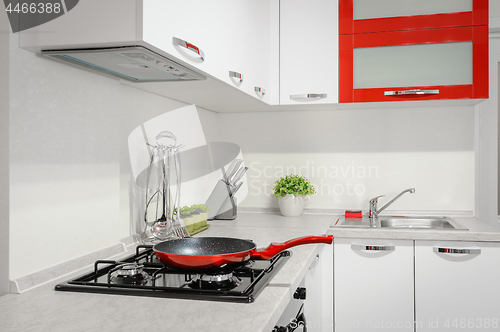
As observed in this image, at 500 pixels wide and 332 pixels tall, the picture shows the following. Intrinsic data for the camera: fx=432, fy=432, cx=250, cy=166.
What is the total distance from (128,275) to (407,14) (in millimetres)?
1994

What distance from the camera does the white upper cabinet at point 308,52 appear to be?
244 centimetres

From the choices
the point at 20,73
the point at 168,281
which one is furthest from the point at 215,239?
the point at 20,73

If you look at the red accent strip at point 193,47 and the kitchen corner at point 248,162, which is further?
the red accent strip at point 193,47

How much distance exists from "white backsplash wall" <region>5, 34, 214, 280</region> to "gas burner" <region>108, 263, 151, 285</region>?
20cm

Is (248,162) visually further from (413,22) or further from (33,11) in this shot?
(33,11)

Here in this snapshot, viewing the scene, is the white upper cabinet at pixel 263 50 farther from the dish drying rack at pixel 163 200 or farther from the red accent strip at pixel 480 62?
the red accent strip at pixel 480 62

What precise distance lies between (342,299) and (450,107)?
1.37m

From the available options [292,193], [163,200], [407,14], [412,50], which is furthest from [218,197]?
[407,14]

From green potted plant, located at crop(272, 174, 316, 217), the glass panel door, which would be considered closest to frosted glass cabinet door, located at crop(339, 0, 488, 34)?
the glass panel door

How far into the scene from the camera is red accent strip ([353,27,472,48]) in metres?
2.29

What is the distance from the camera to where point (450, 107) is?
2666 mm

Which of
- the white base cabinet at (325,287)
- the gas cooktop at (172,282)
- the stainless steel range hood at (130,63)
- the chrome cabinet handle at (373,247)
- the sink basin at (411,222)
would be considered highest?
the stainless steel range hood at (130,63)

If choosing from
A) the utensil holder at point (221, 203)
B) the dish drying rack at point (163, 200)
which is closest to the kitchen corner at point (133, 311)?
the dish drying rack at point (163, 200)

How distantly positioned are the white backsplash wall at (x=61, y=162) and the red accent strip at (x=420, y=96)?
1.33 metres
